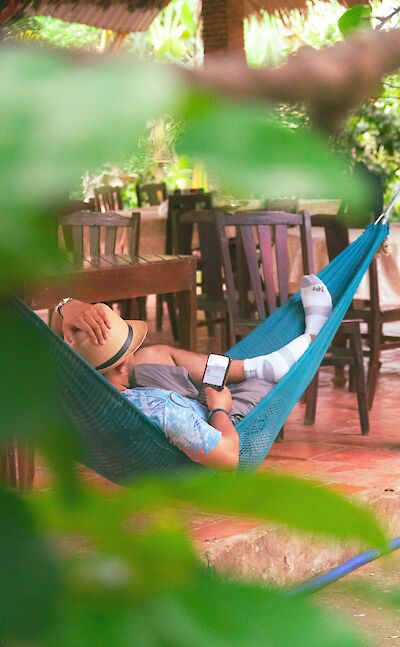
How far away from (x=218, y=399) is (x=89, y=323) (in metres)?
0.36

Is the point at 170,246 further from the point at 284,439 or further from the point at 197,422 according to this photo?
the point at 197,422

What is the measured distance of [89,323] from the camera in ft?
8.75

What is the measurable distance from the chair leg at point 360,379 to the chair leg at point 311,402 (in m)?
0.17

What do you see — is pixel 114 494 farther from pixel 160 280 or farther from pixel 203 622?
pixel 160 280

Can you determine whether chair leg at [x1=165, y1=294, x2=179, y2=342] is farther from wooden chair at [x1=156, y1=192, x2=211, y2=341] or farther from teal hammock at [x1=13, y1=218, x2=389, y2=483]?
teal hammock at [x1=13, y1=218, x2=389, y2=483]

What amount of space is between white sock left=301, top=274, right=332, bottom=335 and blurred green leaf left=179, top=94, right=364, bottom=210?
2.92 metres

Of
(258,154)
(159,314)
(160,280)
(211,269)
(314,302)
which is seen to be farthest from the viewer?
(159,314)

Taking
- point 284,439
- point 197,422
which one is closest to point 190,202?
point 284,439

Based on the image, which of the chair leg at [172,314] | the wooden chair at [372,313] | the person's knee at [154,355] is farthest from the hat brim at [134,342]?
the chair leg at [172,314]

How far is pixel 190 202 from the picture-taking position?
5.48 meters

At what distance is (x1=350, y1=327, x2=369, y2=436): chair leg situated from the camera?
3.73 meters

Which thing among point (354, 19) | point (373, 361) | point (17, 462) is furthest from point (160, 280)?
point (17, 462)

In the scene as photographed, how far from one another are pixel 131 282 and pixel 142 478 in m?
3.11

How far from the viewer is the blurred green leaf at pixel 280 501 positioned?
210 millimetres
